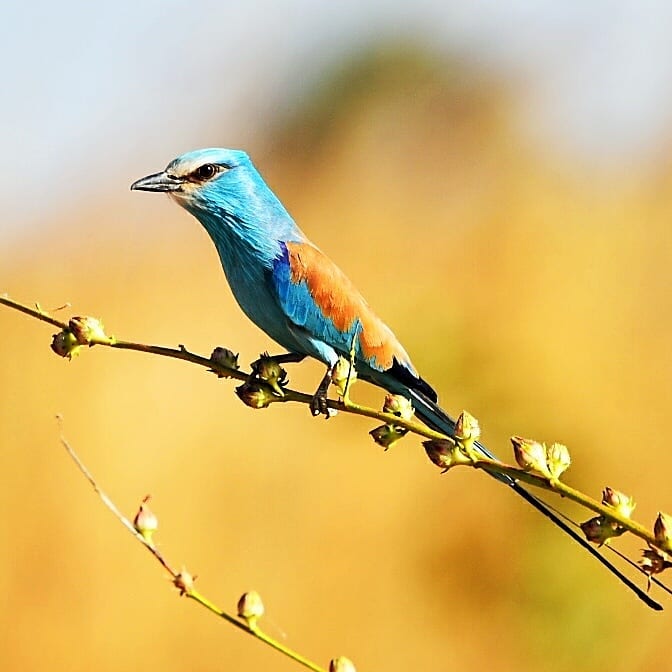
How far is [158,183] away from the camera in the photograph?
2.84 meters

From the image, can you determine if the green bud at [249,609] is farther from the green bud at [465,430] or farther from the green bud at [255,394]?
the green bud at [255,394]

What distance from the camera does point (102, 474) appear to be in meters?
6.96

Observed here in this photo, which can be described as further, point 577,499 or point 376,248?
point 376,248

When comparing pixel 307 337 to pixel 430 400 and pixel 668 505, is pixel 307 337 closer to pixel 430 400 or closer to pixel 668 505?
pixel 430 400

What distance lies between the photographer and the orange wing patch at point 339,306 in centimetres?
288

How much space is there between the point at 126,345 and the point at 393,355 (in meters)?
1.37

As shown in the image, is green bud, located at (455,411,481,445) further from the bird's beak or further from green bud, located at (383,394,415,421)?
the bird's beak

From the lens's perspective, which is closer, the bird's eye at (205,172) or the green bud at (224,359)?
the green bud at (224,359)

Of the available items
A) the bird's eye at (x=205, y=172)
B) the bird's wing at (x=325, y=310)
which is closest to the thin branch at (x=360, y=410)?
the bird's wing at (x=325, y=310)

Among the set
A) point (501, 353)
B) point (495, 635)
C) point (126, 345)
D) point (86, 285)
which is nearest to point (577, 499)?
point (126, 345)

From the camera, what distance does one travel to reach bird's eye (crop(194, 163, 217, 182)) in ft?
9.71

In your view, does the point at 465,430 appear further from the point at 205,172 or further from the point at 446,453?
the point at 205,172

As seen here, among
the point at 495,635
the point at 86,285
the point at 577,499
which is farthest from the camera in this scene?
the point at 86,285

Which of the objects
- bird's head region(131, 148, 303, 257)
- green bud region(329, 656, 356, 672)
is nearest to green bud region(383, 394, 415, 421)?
green bud region(329, 656, 356, 672)
